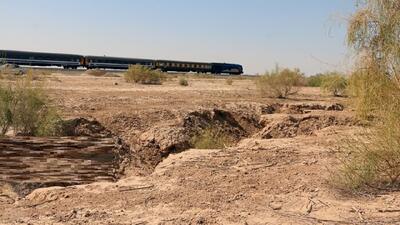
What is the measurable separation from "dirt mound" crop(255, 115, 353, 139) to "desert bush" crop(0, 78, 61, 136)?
6.75m

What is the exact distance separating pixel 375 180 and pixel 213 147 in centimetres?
638

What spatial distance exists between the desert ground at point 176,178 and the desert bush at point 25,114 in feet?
3.54

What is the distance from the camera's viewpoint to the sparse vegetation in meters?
9.43

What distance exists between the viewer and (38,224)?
8195 millimetres

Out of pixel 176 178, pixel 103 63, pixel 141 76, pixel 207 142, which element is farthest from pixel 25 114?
pixel 103 63

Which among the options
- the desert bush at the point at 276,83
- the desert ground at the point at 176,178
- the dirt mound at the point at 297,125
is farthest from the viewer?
the desert bush at the point at 276,83

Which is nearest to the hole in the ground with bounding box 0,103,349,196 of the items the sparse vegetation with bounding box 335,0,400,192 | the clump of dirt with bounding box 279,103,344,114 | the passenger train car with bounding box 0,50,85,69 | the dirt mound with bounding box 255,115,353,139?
the dirt mound with bounding box 255,115,353,139

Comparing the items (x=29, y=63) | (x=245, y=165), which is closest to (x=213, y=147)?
(x=245, y=165)

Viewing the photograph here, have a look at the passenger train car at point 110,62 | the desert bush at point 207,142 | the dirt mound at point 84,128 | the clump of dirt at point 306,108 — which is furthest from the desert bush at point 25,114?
the passenger train car at point 110,62

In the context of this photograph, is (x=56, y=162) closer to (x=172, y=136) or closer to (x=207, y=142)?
(x=207, y=142)

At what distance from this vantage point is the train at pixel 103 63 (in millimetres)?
65500

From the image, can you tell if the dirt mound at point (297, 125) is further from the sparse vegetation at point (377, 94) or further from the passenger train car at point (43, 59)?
the passenger train car at point (43, 59)

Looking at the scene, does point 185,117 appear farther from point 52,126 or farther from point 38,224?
point 38,224

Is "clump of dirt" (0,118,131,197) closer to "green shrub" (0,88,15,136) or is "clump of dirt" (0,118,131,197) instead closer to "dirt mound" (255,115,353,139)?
"green shrub" (0,88,15,136)
